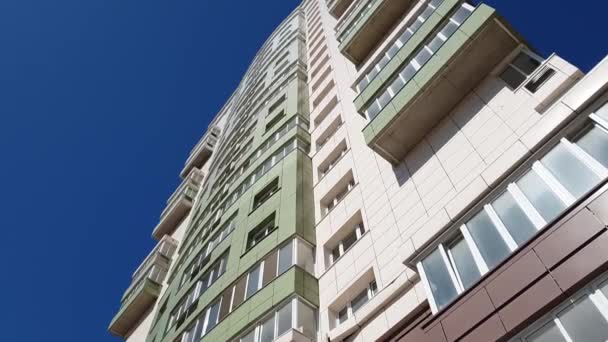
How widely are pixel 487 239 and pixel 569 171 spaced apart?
2.28 m

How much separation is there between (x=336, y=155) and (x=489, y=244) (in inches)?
528

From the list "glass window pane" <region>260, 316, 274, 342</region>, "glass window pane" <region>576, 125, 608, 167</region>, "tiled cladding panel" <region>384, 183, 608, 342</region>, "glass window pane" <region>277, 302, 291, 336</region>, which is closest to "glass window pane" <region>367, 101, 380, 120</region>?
"glass window pane" <region>277, 302, 291, 336</region>

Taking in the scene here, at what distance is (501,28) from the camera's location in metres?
15.8

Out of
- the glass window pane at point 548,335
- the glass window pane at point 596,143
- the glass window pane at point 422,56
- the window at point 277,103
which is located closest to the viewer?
the glass window pane at point 548,335

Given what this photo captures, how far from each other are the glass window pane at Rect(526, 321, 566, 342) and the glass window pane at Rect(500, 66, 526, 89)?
29.0ft

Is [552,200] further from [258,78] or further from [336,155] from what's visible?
[258,78]

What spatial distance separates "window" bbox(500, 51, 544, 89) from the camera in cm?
1520

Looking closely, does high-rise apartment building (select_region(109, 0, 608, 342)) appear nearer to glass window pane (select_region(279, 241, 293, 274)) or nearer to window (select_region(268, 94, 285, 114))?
glass window pane (select_region(279, 241, 293, 274))

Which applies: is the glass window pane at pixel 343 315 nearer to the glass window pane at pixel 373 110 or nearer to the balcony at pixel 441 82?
the balcony at pixel 441 82

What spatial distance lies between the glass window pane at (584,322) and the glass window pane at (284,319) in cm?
866

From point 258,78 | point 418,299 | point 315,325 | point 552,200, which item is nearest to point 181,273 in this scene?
point 315,325

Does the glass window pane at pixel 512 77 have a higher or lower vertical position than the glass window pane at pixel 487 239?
higher

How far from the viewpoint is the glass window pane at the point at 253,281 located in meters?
Result: 17.7

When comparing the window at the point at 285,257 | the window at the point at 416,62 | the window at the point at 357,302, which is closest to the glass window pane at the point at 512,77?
the window at the point at 416,62
